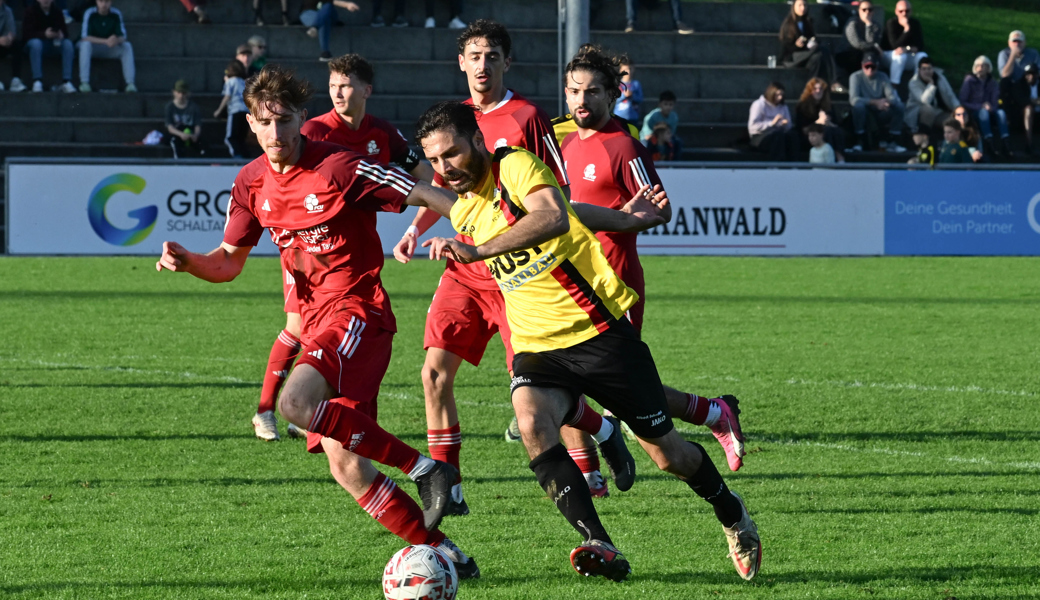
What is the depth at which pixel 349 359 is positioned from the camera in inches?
188

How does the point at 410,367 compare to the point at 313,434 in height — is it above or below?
below

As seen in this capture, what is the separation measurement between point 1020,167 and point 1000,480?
1396cm

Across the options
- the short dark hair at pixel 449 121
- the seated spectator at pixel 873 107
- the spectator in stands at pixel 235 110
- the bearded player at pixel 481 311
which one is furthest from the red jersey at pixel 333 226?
the seated spectator at pixel 873 107

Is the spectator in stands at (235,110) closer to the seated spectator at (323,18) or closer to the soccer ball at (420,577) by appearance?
the seated spectator at (323,18)

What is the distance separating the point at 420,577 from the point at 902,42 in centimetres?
2277

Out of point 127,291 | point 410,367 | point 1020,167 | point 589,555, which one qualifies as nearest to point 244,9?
point 127,291

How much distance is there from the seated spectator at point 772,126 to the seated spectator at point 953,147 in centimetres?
235

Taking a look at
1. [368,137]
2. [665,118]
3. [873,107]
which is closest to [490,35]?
[368,137]

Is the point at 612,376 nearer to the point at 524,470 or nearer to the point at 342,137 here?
the point at 524,470

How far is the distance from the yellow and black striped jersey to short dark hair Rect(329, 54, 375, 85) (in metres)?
2.55

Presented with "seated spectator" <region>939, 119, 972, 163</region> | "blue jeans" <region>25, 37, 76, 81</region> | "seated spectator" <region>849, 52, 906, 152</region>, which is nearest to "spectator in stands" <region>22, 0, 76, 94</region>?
"blue jeans" <region>25, 37, 76, 81</region>

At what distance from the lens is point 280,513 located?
5.41 m

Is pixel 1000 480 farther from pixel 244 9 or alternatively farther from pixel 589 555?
pixel 244 9

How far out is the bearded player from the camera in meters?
5.76
